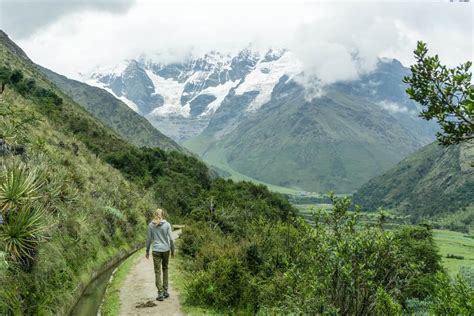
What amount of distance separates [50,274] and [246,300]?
5990mm

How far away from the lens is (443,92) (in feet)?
26.2

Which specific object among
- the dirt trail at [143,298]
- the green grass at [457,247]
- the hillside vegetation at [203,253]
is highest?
the hillside vegetation at [203,253]

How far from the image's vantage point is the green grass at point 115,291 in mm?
12219

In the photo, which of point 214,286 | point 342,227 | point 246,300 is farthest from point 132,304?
point 342,227

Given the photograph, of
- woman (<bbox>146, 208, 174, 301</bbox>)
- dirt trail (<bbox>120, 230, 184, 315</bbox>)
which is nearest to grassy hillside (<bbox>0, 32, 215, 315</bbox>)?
dirt trail (<bbox>120, 230, 184, 315</bbox>)

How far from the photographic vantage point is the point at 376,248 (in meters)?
8.56

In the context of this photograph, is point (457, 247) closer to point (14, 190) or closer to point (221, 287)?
point (221, 287)

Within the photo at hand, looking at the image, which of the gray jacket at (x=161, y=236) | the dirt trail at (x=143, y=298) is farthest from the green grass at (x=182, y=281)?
the gray jacket at (x=161, y=236)

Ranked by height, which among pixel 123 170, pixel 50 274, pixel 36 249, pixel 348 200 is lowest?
pixel 50 274

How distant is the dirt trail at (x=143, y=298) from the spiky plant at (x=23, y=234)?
9.84ft

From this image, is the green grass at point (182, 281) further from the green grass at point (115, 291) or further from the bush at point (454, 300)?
the bush at point (454, 300)

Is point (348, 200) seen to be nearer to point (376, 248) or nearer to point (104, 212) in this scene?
point (376, 248)

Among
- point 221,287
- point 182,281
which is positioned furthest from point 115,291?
point 221,287

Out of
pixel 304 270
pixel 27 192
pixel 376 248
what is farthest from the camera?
pixel 27 192
